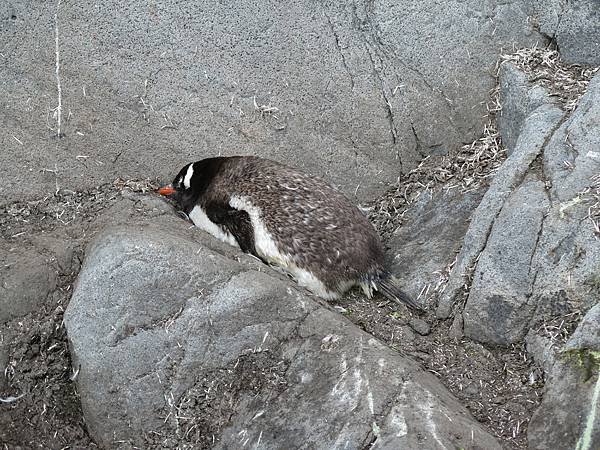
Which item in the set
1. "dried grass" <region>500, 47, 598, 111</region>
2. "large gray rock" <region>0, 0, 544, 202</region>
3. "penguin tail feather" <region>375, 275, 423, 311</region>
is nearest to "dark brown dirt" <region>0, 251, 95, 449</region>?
"large gray rock" <region>0, 0, 544, 202</region>

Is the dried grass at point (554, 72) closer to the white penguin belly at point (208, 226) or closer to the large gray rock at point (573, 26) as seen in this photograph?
the large gray rock at point (573, 26)

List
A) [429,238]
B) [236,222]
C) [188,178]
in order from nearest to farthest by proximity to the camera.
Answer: [236,222]
[429,238]
[188,178]

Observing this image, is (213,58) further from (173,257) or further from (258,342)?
(258,342)

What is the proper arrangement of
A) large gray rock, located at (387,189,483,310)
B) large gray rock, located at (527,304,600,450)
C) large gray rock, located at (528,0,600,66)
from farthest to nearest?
1. large gray rock, located at (528,0,600,66)
2. large gray rock, located at (387,189,483,310)
3. large gray rock, located at (527,304,600,450)

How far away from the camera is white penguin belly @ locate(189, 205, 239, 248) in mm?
6148

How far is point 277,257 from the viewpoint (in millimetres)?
5895

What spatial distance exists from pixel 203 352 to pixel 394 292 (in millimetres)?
1420

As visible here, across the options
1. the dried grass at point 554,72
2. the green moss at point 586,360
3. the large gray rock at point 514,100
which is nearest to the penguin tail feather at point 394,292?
the green moss at point 586,360

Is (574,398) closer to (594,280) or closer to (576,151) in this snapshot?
(594,280)

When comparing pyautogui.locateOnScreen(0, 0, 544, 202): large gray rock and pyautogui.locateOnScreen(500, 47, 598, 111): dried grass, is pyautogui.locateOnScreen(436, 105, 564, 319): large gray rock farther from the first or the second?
pyautogui.locateOnScreen(0, 0, 544, 202): large gray rock

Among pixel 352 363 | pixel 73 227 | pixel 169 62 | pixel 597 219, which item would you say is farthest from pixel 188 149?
pixel 597 219

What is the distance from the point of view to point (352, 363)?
15.7 ft

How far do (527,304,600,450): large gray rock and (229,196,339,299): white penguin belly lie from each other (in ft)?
5.33

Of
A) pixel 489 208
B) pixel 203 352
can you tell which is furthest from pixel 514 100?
pixel 203 352
